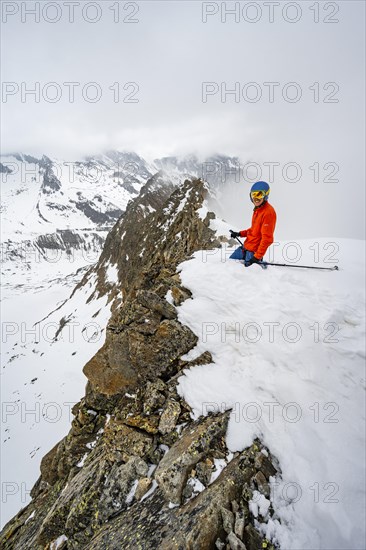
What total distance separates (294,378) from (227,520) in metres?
3.19

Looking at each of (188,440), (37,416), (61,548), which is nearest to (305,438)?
(188,440)

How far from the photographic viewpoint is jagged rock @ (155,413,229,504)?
5.64m

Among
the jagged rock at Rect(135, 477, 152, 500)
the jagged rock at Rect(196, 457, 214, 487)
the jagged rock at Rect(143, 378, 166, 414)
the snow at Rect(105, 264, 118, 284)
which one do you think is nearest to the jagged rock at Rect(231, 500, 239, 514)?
the jagged rock at Rect(196, 457, 214, 487)

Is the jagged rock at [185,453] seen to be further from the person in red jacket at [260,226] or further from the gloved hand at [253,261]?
the person in red jacket at [260,226]

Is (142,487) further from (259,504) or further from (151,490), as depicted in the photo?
(259,504)

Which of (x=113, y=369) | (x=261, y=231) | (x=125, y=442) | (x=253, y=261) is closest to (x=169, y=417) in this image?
(x=125, y=442)

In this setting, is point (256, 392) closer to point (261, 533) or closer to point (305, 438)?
point (305, 438)

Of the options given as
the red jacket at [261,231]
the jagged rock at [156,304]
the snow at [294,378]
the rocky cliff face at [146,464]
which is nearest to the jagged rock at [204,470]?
the rocky cliff face at [146,464]

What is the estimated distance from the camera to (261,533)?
4.82m

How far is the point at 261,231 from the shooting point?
29.1 ft

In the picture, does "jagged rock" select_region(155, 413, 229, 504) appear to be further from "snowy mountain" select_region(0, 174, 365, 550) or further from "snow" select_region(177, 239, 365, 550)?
"snow" select_region(177, 239, 365, 550)

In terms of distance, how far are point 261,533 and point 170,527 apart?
66.3 inches

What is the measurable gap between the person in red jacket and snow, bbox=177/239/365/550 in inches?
24.0

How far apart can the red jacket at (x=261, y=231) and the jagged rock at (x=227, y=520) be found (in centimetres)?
665
